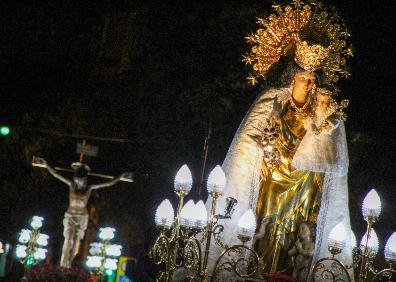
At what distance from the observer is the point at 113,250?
16.0 meters

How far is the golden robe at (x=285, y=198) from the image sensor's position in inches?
319

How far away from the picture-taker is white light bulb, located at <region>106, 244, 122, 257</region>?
15.9 metres

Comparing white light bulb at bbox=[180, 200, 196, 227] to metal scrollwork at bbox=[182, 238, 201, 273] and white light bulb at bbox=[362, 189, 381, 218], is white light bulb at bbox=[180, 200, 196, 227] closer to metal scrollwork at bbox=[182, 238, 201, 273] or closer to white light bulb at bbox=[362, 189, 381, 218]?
metal scrollwork at bbox=[182, 238, 201, 273]

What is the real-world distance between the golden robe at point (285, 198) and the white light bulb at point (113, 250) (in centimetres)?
819

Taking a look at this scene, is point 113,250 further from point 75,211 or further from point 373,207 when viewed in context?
point 373,207

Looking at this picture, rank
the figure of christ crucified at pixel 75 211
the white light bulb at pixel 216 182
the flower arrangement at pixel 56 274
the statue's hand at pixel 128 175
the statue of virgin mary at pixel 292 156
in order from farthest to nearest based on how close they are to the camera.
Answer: the figure of christ crucified at pixel 75 211 < the statue's hand at pixel 128 175 < the flower arrangement at pixel 56 274 < the statue of virgin mary at pixel 292 156 < the white light bulb at pixel 216 182

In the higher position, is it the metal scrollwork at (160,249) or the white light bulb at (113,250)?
the white light bulb at (113,250)

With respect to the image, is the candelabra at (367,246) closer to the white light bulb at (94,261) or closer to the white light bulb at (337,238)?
the white light bulb at (337,238)

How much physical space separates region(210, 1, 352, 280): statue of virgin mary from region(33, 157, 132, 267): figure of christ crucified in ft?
21.1

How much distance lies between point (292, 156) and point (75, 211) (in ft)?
24.9

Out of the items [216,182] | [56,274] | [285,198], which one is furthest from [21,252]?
[216,182]

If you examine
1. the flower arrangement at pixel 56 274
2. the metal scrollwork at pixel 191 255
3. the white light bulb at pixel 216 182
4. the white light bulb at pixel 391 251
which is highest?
the white light bulb at pixel 216 182

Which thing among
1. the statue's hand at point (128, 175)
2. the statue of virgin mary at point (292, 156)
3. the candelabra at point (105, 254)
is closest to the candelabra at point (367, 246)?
the statue of virgin mary at point (292, 156)

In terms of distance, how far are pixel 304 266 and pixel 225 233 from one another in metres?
0.87
